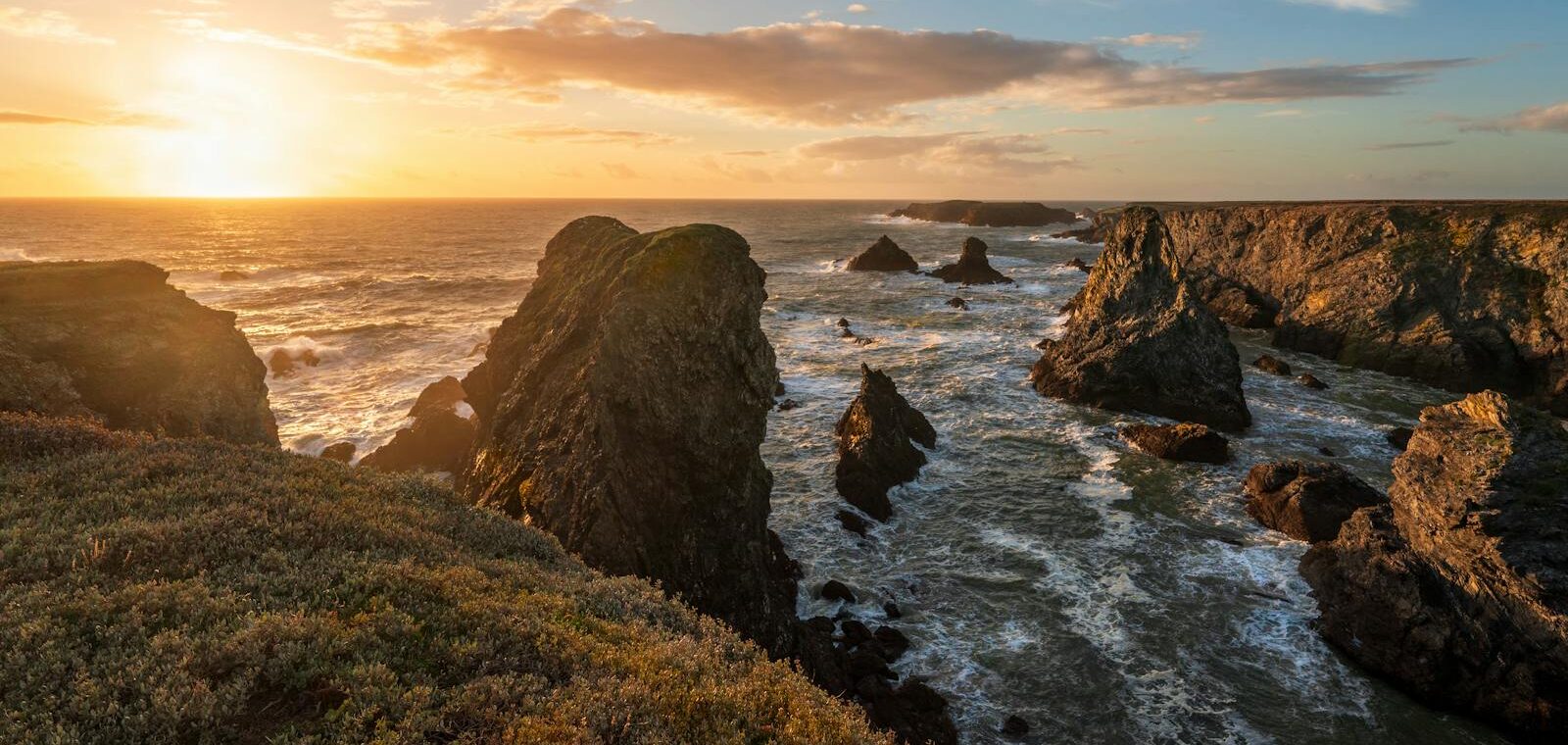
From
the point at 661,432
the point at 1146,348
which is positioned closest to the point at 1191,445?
the point at 1146,348

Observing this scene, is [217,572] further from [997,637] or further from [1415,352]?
[1415,352]

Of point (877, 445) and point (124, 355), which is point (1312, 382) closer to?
point (877, 445)

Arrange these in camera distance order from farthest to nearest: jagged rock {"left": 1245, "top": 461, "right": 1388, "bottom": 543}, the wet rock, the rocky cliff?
the rocky cliff
jagged rock {"left": 1245, "top": 461, "right": 1388, "bottom": 543}
the wet rock

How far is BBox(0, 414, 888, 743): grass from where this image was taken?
675 cm

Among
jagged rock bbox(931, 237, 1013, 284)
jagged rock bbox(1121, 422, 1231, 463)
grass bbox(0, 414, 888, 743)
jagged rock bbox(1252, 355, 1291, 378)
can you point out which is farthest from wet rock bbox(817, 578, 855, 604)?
jagged rock bbox(931, 237, 1013, 284)

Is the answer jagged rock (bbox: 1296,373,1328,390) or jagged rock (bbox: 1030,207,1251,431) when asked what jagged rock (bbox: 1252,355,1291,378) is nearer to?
jagged rock (bbox: 1296,373,1328,390)

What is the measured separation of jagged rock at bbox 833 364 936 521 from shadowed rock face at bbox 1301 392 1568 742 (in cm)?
1534

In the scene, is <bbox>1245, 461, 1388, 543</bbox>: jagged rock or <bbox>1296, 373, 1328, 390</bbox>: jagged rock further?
<bbox>1296, 373, 1328, 390</bbox>: jagged rock

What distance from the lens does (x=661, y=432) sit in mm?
20266

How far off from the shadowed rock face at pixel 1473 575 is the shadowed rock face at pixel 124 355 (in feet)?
108

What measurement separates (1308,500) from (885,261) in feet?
254

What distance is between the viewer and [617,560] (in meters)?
17.5

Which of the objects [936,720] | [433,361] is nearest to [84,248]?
[433,361]

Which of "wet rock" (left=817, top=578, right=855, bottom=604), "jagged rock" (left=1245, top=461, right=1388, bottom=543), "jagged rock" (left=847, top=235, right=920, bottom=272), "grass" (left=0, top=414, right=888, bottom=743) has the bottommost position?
"wet rock" (left=817, top=578, right=855, bottom=604)
